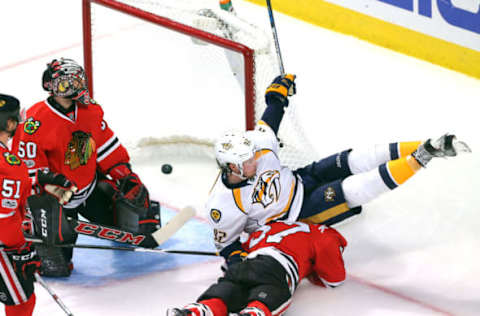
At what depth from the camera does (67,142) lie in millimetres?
3350

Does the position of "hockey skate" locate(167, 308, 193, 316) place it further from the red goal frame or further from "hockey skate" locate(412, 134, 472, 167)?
the red goal frame

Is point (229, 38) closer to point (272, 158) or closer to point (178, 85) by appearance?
point (272, 158)

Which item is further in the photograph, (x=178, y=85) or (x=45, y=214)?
(x=178, y=85)

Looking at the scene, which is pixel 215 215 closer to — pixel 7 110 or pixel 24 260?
pixel 24 260

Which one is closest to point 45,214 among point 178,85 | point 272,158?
point 272,158

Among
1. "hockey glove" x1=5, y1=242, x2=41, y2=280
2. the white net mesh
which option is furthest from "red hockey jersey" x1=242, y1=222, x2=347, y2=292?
"hockey glove" x1=5, y1=242, x2=41, y2=280

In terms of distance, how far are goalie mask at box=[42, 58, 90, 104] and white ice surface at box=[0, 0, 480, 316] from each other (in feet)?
2.52

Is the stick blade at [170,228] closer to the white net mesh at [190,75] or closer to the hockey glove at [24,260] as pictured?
the white net mesh at [190,75]

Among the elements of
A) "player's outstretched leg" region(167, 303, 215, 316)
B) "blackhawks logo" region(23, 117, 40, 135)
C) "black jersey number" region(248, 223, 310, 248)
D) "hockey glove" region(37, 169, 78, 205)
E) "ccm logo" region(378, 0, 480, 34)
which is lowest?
"player's outstretched leg" region(167, 303, 215, 316)

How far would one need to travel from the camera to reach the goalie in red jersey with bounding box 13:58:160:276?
3.26 m

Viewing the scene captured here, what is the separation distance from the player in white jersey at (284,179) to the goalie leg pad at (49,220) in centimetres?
58

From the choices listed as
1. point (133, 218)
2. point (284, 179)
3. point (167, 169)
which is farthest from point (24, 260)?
point (167, 169)

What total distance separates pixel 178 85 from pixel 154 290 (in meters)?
1.75

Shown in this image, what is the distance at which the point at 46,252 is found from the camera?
3.41 meters
